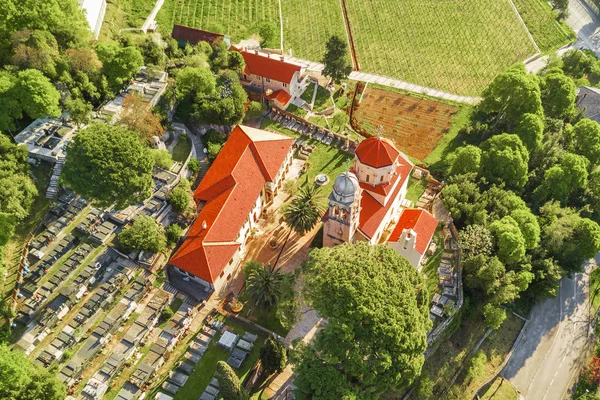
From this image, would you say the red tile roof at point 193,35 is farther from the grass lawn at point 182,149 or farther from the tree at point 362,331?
the tree at point 362,331

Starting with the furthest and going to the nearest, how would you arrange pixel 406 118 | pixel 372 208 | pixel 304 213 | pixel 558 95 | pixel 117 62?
pixel 406 118, pixel 558 95, pixel 117 62, pixel 372 208, pixel 304 213

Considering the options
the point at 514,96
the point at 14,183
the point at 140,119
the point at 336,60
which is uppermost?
the point at 514,96

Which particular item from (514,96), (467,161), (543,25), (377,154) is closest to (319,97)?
(467,161)

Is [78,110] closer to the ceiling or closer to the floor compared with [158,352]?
closer to the ceiling

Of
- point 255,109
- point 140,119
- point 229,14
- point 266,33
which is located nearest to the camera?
point 140,119

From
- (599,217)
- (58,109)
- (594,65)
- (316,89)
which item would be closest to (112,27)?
(58,109)

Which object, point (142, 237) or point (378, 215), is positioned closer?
point (142, 237)

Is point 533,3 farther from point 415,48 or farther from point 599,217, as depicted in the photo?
point 599,217

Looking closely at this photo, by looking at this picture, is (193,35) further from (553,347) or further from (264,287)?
(553,347)
